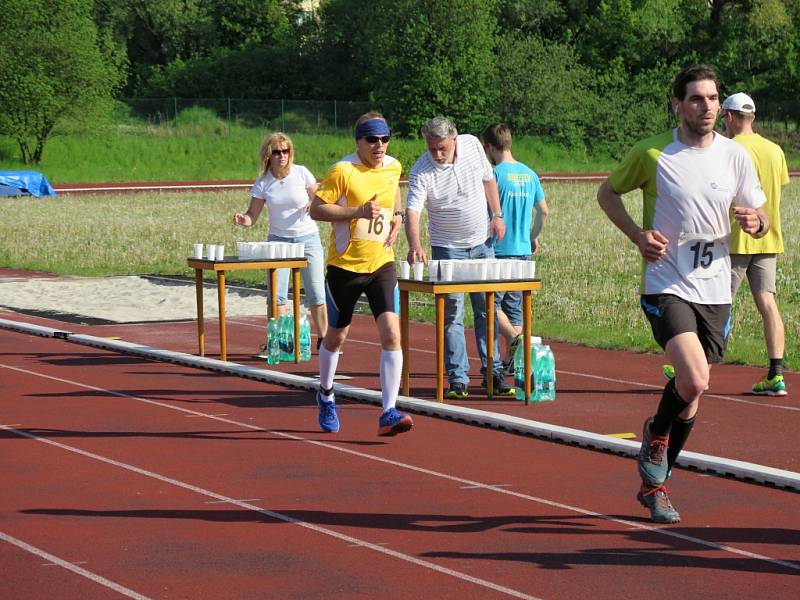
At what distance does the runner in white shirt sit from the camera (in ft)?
23.1

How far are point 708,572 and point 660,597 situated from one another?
0.46 metres

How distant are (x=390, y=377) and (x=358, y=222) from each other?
1.02 metres

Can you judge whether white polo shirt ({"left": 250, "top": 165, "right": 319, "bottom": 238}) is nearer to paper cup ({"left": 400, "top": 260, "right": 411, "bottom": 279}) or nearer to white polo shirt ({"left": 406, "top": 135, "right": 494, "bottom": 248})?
white polo shirt ({"left": 406, "top": 135, "right": 494, "bottom": 248})

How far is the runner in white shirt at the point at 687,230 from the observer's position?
23.1 ft

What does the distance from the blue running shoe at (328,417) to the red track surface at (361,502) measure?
0.25 ft

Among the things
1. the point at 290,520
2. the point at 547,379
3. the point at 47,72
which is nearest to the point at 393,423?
the point at 290,520

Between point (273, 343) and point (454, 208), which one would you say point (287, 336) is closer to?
point (273, 343)

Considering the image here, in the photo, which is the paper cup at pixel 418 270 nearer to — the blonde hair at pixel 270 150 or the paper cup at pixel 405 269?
the paper cup at pixel 405 269

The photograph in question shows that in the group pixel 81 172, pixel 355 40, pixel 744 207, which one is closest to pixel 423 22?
pixel 355 40

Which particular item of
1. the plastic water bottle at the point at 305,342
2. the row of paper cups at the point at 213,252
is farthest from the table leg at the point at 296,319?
the row of paper cups at the point at 213,252

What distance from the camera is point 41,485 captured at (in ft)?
27.3

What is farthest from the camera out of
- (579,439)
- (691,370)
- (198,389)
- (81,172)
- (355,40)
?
(355,40)

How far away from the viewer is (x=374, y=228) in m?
9.92

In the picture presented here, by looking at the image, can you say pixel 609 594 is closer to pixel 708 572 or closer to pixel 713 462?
pixel 708 572
